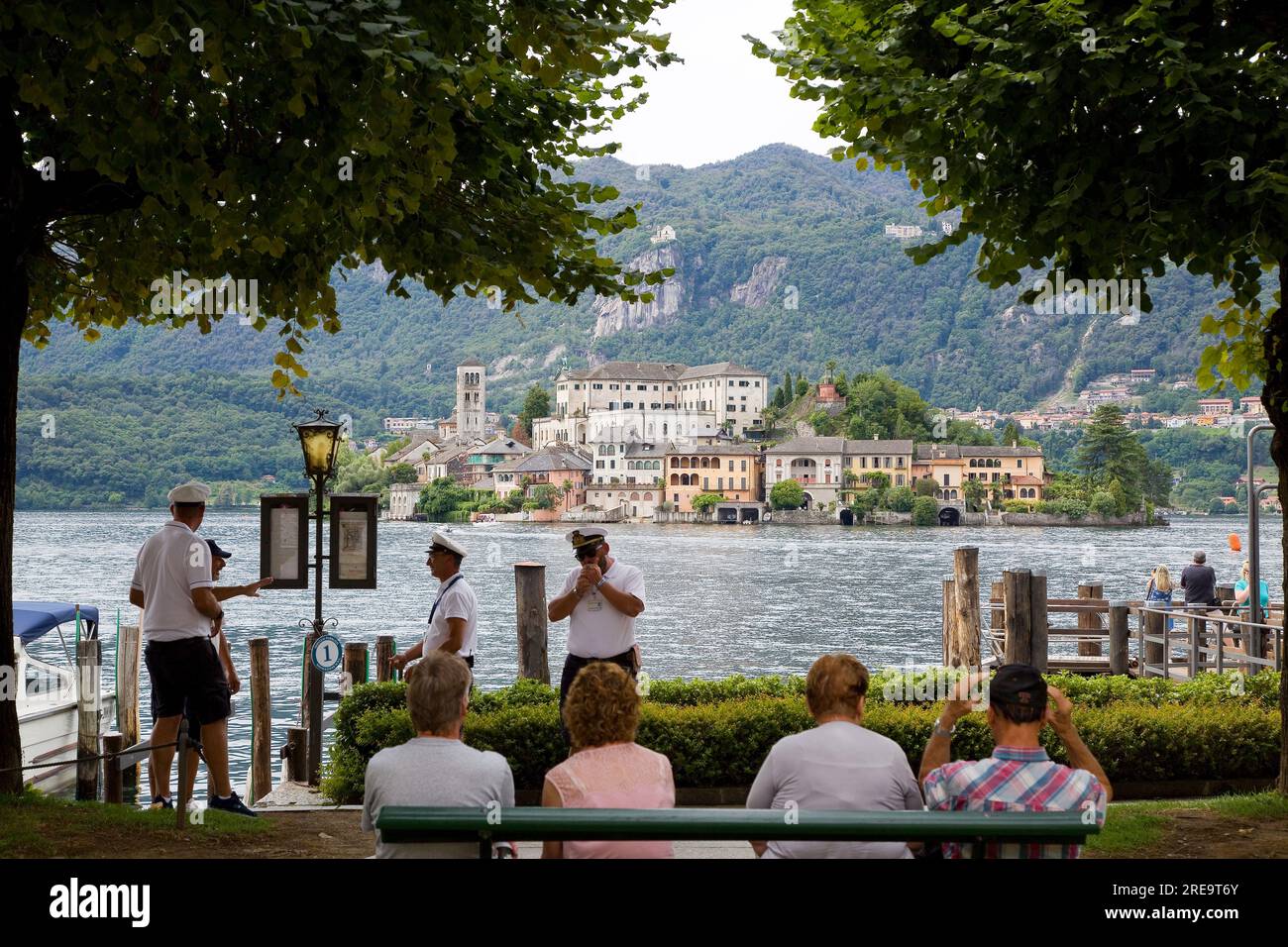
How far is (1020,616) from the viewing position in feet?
50.9

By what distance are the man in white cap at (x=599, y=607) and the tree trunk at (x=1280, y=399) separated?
4.25m

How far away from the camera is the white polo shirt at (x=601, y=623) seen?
8.46 metres

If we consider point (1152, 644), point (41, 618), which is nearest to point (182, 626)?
point (41, 618)

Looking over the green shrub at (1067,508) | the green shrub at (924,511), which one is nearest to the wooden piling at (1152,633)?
the green shrub at (1067,508)

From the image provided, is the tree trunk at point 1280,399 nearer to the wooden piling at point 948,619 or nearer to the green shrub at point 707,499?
the wooden piling at point 948,619

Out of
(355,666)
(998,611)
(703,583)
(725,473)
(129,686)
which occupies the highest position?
(725,473)

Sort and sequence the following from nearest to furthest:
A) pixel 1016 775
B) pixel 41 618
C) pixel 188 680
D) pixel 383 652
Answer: pixel 1016 775 < pixel 188 680 < pixel 383 652 < pixel 41 618

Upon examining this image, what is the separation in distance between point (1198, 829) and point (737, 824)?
210 inches

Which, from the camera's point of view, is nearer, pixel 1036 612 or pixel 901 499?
pixel 1036 612

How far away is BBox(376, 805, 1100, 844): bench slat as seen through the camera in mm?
4098

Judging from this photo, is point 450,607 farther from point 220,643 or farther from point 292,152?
point 292,152
